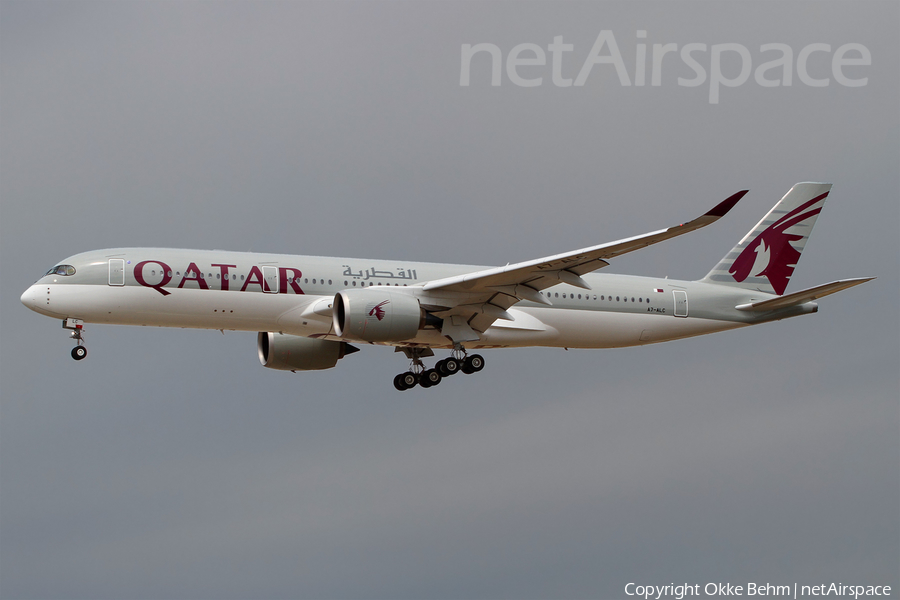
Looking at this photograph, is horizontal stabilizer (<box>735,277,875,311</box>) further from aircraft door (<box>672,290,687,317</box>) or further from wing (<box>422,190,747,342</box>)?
wing (<box>422,190,747,342</box>)

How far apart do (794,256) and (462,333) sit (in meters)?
15.9

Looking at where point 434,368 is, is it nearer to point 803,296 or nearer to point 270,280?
point 270,280

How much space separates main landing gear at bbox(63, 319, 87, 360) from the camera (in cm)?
3762

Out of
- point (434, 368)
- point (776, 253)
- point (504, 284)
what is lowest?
point (434, 368)

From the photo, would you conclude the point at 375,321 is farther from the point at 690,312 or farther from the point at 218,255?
the point at 690,312

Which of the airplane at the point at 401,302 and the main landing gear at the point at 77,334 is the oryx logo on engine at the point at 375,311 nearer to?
the airplane at the point at 401,302

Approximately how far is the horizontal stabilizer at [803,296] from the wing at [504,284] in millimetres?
8379

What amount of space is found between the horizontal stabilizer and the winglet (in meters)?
8.07

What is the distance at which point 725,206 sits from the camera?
99.0 ft

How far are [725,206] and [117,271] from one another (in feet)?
65.3

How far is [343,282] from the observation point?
129 ft

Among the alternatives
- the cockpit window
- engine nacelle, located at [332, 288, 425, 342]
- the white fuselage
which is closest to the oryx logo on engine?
engine nacelle, located at [332, 288, 425, 342]

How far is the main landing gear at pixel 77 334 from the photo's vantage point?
1481 inches

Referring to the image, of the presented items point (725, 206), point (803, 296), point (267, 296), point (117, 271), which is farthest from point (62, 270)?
point (803, 296)
